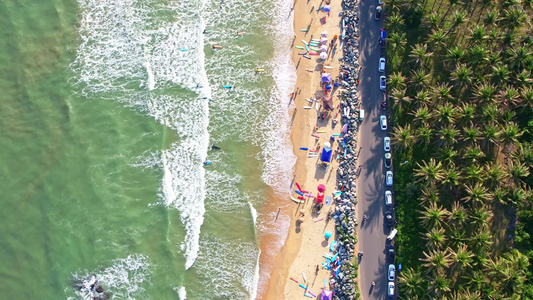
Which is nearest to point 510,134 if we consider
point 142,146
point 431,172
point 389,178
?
point 431,172

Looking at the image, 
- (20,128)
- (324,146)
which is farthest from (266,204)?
(20,128)

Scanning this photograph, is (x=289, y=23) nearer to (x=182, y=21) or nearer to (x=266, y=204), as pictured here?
(x=182, y=21)

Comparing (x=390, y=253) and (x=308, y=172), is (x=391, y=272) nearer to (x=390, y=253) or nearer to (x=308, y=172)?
(x=390, y=253)

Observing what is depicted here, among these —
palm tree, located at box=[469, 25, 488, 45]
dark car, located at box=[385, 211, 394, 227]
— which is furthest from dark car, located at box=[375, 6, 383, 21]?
dark car, located at box=[385, 211, 394, 227]

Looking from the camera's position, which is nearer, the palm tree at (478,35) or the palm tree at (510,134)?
the palm tree at (510,134)

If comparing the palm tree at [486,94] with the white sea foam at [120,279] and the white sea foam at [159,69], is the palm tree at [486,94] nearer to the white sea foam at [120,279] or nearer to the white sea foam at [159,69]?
the white sea foam at [159,69]

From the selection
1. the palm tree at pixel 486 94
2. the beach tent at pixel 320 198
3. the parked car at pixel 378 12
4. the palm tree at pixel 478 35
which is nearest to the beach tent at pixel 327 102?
the beach tent at pixel 320 198
